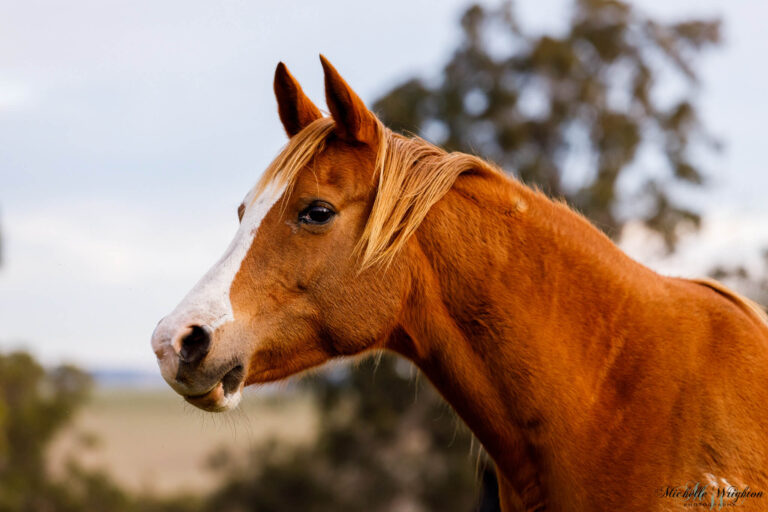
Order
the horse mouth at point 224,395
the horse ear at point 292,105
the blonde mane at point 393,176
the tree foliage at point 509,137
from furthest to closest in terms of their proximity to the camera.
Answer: the tree foliage at point 509,137 < the horse ear at point 292,105 < the blonde mane at point 393,176 < the horse mouth at point 224,395

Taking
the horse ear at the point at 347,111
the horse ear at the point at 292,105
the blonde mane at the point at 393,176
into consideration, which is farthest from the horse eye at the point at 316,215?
the horse ear at the point at 292,105

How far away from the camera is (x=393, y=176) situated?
3.27m

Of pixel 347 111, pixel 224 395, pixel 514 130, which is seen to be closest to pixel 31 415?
pixel 514 130

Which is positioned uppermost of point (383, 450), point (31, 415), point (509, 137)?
point (509, 137)

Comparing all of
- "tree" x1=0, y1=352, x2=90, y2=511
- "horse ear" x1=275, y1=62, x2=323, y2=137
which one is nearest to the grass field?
"tree" x1=0, y1=352, x2=90, y2=511

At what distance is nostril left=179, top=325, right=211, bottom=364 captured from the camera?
2.94m

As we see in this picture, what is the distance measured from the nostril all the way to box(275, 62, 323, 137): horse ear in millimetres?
1260

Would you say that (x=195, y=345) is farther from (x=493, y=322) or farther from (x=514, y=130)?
(x=514, y=130)

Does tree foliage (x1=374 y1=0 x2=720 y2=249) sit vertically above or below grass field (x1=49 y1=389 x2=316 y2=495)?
above

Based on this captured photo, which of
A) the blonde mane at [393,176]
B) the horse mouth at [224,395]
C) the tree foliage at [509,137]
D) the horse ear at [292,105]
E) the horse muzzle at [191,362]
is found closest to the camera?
the horse muzzle at [191,362]

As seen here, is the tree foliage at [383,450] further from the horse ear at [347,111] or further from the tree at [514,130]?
the horse ear at [347,111]

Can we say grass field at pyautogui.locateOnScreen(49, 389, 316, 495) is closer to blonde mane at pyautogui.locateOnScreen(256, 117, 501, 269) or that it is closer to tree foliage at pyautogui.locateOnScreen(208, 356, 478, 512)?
tree foliage at pyautogui.locateOnScreen(208, 356, 478, 512)

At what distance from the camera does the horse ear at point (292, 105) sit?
3.59 metres

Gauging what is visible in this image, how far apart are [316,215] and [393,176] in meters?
0.38
